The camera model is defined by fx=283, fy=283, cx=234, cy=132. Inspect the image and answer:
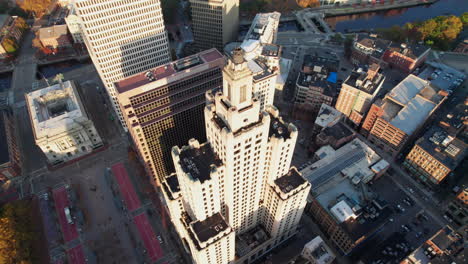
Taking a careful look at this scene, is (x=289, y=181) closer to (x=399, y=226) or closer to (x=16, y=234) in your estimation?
(x=399, y=226)

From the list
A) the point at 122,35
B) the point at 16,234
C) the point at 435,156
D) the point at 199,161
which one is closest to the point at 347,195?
the point at 435,156

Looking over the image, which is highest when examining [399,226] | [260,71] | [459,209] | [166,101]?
[260,71]

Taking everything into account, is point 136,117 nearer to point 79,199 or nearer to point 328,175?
point 79,199

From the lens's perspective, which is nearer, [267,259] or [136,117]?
[136,117]

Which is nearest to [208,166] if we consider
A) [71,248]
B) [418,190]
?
[71,248]

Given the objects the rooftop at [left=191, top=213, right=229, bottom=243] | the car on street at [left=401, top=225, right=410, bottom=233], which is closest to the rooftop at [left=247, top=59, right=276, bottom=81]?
the rooftop at [left=191, top=213, right=229, bottom=243]
